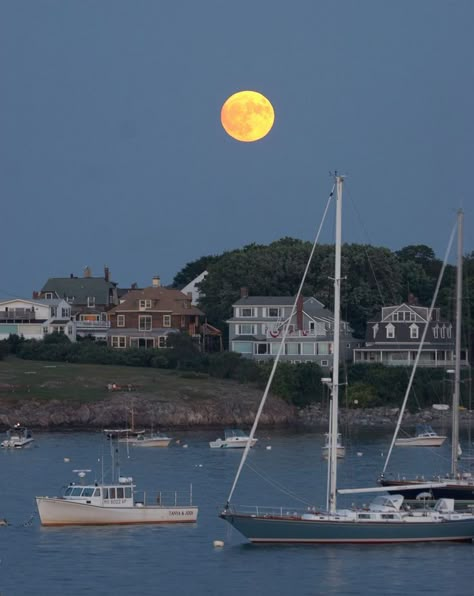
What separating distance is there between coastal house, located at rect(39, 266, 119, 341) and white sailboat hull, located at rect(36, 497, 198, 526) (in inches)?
3906

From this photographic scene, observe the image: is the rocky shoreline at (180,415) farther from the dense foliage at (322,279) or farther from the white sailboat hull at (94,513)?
the white sailboat hull at (94,513)

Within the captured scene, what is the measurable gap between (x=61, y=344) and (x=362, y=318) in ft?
105

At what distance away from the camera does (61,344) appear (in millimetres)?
140125

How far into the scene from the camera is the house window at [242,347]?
458ft

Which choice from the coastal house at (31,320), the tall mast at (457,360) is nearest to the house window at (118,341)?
the coastal house at (31,320)

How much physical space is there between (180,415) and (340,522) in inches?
2470

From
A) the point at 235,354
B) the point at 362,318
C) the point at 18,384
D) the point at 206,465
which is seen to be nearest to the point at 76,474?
the point at 206,465

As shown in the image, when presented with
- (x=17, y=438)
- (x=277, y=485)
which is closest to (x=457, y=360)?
(x=277, y=485)

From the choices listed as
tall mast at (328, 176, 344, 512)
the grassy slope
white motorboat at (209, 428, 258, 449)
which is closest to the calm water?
tall mast at (328, 176, 344, 512)

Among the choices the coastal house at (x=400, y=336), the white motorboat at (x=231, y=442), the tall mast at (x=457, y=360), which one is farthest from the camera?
the coastal house at (x=400, y=336)

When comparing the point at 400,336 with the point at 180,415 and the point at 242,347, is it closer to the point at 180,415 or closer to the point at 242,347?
the point at 242,347

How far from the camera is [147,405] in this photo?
115688mm

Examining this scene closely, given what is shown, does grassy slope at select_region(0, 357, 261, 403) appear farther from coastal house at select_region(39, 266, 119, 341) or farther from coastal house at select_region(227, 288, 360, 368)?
coastal house at select_region(39, 266, 119, 341)

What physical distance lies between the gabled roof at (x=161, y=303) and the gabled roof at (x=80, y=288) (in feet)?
51.2
